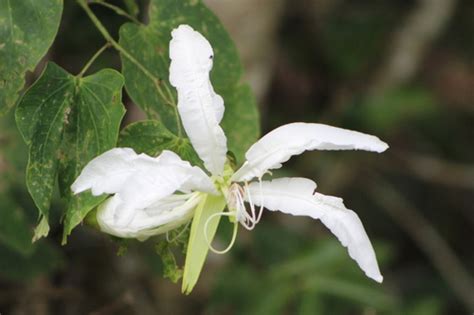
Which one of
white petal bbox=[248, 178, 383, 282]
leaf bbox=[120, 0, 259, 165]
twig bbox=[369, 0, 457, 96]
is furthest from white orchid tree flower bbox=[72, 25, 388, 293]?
twig bbox=[369, 0, 457, 96]

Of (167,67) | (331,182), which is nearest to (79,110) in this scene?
(167,67)

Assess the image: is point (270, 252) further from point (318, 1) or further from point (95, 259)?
point (318, 1)

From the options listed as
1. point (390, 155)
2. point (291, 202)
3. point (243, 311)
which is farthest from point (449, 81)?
point (291, 202)

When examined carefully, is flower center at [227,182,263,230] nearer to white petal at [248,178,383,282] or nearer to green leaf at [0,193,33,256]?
white petal at [248,178,383,282]

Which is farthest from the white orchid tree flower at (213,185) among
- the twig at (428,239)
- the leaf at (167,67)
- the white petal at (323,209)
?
the twig at (428,239)

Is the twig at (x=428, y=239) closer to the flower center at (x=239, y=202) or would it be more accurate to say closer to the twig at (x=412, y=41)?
the twig at (x=412, y=41)
